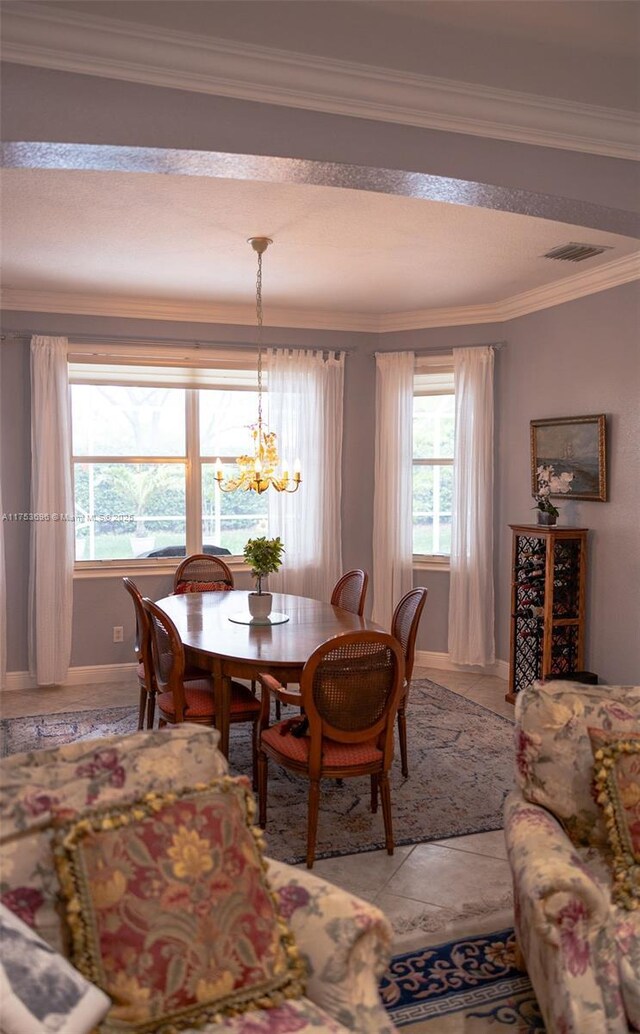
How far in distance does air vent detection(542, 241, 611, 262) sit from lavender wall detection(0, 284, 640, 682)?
329mm

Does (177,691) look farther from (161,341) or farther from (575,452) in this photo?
(161,341)

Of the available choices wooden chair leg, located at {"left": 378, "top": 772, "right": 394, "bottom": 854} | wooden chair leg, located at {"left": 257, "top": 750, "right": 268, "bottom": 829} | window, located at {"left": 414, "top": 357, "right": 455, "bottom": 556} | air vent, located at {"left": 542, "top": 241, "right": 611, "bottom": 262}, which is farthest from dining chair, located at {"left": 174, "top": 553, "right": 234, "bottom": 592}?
air vent, located at {"left": 542, "top": 241, "right": 611, "bottom": 262}

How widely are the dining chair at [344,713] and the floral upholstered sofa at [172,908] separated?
1.13 m

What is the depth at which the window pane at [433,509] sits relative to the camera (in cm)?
631

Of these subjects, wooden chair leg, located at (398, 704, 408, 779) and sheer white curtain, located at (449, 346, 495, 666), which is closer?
wooden chair leg, located at (398, 704, 408, 779)

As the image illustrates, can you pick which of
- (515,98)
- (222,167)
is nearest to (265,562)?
(222,167)

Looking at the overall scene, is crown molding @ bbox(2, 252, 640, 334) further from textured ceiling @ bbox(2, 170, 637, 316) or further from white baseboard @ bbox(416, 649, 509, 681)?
white baseboard @ bbox(416, 649, 509, 681)

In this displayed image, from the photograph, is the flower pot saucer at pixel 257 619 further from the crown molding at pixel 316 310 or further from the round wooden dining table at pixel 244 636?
the crown molding at pixel 316 310

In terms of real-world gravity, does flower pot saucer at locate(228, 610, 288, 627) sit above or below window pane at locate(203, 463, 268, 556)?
below

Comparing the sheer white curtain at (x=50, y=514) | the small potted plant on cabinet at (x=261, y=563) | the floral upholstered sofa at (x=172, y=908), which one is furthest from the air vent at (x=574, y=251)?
the floral upholstered sofa at (x=172, y=908)

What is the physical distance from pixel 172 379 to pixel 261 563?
2430 mm

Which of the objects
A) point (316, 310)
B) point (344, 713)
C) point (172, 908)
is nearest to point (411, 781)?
point (344, 713)

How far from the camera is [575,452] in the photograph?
4992 millimetres

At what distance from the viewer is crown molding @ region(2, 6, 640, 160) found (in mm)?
2168
